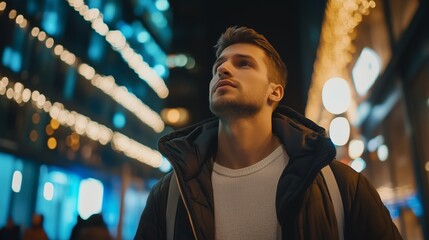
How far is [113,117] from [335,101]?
15765 mm

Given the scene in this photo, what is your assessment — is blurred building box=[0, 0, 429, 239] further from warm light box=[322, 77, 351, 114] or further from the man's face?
the man's face

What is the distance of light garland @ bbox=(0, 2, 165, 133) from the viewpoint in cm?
1550

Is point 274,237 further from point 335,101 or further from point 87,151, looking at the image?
point 87,151

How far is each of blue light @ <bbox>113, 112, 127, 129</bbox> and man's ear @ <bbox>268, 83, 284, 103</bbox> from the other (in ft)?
72.5

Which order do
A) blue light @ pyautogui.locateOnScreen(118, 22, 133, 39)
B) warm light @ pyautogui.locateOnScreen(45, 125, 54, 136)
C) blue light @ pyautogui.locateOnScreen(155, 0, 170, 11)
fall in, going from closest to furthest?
1. warm light @ pyautogui.locateOnScreen(45, 125, 54, 136)
2. blue light @ pyautogui.locateOnScreen(118, 22, 133, 39)
3. blue light @ pyautogui.locateOnScreen(155, 0, 170, 11)

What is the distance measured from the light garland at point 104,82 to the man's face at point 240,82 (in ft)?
43.6

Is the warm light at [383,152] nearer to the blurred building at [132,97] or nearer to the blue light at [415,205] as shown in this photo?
the blurred building at [132,97]

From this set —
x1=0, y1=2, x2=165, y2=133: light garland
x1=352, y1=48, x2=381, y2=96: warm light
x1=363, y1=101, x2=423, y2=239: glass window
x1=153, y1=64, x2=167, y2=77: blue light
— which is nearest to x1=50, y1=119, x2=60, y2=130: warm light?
x1=0, y1=2, x2=165, y2=133: light garland

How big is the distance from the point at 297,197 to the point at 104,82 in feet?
70.3

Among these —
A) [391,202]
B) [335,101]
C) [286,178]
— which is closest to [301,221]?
[286,178]

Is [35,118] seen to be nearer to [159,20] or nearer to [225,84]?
[225,84]

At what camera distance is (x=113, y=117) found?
23.6 meters

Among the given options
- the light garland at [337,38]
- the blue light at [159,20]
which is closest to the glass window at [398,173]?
the light garland at [337,38]

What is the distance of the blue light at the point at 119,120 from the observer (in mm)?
23959
